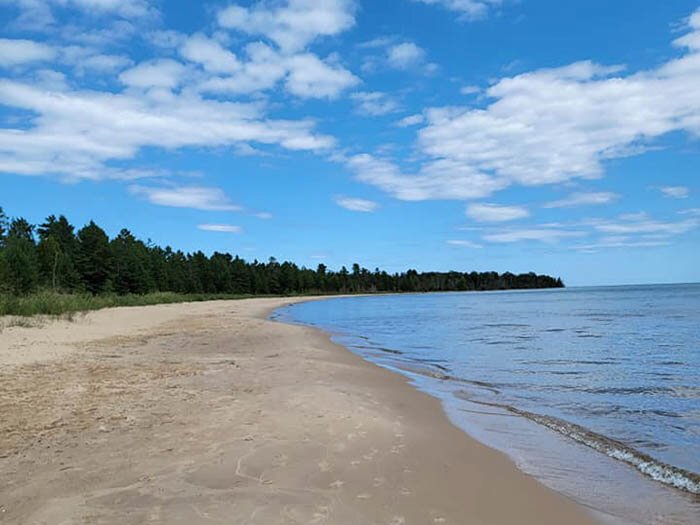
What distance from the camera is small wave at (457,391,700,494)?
553 cm

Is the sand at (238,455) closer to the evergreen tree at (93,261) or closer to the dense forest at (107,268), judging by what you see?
the dense forest at (107,268)

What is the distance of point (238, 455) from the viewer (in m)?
5.52

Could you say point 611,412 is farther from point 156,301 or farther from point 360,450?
point 156,301

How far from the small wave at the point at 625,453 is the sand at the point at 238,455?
5.09ft

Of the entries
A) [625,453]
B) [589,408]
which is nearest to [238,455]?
[625,453]

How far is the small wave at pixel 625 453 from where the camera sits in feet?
18.1

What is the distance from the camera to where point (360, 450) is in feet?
19.5

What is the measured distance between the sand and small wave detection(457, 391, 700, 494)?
1.55 metres

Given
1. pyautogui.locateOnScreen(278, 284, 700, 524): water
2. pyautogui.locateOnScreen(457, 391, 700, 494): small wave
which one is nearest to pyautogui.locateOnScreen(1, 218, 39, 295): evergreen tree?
pyautogui.locateOnScreen(278, 284, 700, 524): water

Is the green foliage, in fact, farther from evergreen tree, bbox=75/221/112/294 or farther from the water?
the water

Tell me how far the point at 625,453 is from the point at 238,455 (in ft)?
16.2

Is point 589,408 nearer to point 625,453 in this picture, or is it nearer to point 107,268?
point 625,453

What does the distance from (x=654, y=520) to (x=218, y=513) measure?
12.4 feet

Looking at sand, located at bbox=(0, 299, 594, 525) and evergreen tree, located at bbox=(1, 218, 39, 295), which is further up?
evergreen tree, located at bbox=(1, 218, 39, 295)
